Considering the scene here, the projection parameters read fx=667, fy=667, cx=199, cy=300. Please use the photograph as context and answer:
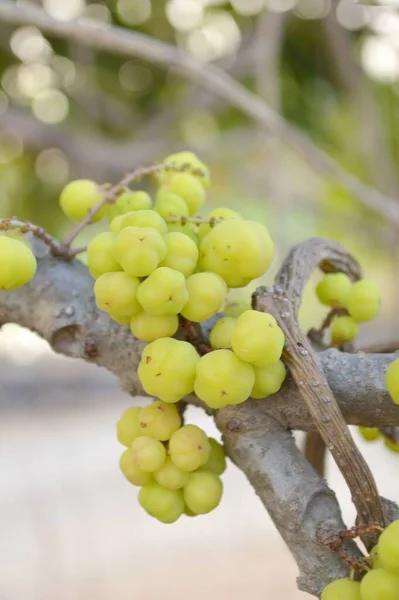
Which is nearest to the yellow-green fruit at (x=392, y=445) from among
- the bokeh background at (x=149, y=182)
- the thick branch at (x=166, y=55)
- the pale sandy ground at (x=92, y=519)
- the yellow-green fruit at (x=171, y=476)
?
the yellow-green fruit at (x=171, y=476)

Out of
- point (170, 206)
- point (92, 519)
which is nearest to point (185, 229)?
point (170, 206)

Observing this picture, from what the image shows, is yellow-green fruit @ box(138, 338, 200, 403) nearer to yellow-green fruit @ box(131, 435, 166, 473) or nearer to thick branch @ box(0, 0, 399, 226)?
yellow-green fruit @ box(131, 435, 166, 473)

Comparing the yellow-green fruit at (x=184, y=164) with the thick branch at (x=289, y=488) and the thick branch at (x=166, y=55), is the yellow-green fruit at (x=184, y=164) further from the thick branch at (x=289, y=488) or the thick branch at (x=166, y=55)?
the thick branch at (x=166, y=55)

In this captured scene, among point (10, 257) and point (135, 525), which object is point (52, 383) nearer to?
point (135, 525)

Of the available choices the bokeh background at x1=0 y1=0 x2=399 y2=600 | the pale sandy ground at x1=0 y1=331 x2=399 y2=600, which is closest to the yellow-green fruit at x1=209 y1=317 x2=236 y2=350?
the pale sandy ground at x1=0 y1=331 x2=399 y2=600

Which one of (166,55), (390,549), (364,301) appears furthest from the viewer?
(166,55)

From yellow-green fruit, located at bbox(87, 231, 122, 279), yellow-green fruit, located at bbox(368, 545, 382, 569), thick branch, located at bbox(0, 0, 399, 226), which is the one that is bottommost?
yellow-green fruit, located at bbox(368, 545, 382, 569)

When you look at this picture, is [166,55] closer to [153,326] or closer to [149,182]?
[153,326]
